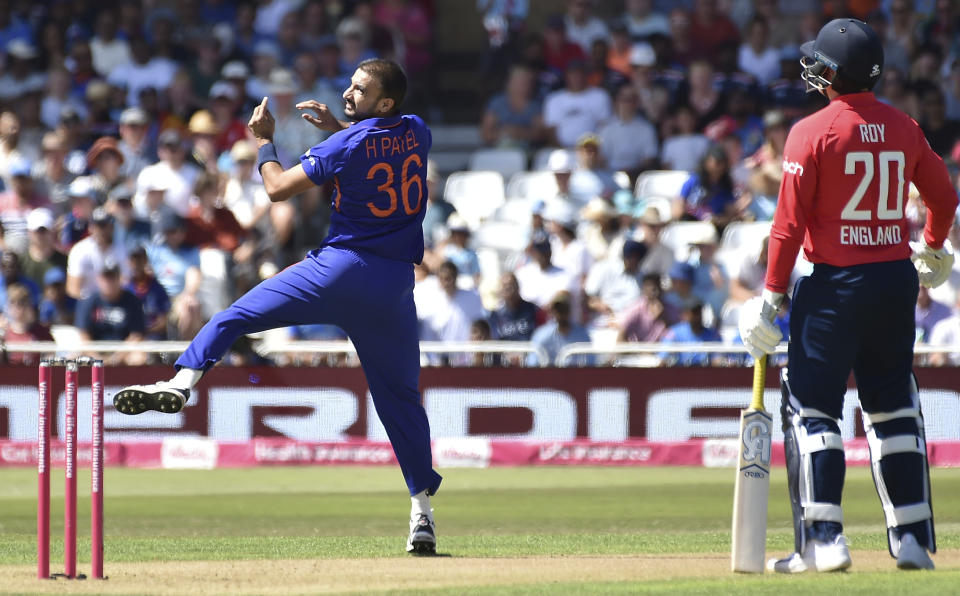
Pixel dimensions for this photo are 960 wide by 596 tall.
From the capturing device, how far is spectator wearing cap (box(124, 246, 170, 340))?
1433 cm

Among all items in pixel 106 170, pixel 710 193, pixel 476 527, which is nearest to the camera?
pixel 476 527

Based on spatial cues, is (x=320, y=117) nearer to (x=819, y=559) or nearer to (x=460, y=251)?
(x=819, y=559)

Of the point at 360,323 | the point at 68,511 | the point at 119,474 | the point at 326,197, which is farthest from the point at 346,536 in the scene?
the point at 326,197

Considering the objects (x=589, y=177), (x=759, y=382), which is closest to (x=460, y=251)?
(x=589, y=177)

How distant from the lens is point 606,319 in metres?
14.6

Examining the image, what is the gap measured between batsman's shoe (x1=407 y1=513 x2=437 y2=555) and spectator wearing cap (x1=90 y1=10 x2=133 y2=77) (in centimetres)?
1255

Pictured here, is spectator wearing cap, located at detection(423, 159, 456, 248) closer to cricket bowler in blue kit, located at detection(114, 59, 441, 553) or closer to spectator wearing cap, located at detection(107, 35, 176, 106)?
spectator wearing cap, located at detection(107, 35, 176, 106)

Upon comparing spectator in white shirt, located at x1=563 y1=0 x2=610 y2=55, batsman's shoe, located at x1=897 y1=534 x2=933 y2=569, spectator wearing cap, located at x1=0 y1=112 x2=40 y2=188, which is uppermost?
spectator in white shirt, located at x1=563 y1=0 x2=610 y2=55

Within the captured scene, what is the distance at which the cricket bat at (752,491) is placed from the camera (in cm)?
A: 622

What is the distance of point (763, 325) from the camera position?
6.25 metres

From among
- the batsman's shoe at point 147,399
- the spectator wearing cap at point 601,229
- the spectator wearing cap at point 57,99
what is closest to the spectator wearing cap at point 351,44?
the spectator wearing cap at point 57,99

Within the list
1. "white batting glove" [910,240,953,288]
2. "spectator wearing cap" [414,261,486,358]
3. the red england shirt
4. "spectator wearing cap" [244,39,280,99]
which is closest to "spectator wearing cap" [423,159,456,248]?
"spectator wearing cap" [414,261,486,358]

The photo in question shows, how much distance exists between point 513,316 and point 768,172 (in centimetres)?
297

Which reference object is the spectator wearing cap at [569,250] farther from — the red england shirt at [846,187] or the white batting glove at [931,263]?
the red england shirt at [846,187]
